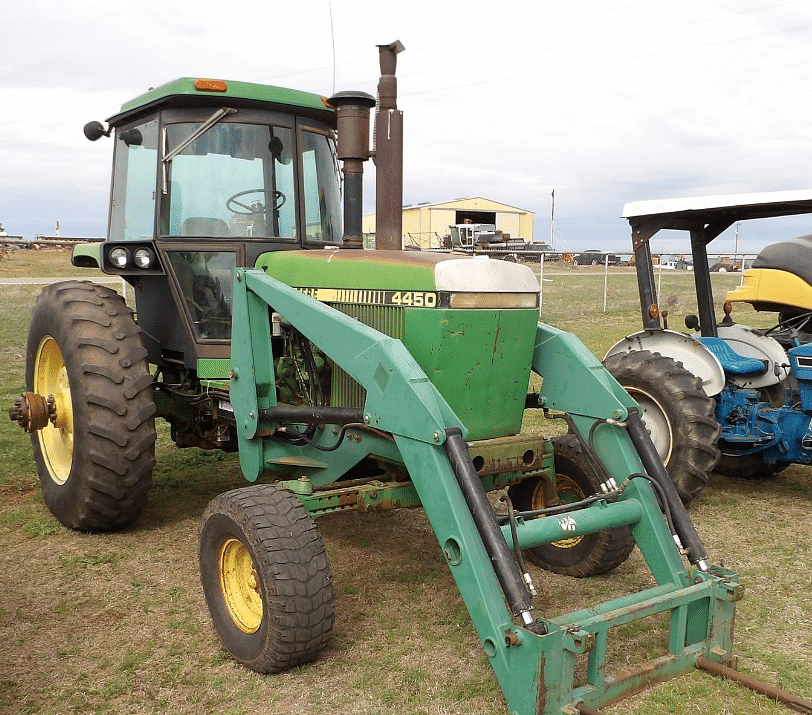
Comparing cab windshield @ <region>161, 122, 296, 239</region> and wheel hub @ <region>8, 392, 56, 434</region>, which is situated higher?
cab windshield @ <region>161, 122, 296, 239</region>

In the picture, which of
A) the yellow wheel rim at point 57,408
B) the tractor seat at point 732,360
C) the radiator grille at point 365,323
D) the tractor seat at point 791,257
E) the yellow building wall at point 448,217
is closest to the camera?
the radiator grille at point 365,323

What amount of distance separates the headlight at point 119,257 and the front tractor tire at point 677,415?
3203 mm

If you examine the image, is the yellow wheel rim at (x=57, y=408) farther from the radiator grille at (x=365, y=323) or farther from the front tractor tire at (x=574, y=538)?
the front tractor tire at (x=574, y=538)

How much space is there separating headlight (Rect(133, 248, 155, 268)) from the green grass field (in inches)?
62.5

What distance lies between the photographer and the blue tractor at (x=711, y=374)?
17.8 feet

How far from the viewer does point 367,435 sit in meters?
4.06

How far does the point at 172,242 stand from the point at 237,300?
745 millimetres

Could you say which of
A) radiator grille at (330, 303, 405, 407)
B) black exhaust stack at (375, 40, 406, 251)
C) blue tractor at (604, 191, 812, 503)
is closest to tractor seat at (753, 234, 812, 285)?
blue tractor at (604, 191, 812, 503)

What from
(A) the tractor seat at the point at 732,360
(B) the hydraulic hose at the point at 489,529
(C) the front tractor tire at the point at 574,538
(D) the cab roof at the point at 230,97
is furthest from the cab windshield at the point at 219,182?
(A) the tractor seat at the point at 732,360

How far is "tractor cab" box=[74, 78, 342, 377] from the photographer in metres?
4.82

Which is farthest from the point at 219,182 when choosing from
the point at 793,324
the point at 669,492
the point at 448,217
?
the point at 448,217

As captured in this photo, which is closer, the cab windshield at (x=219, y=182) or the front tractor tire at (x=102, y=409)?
the front tractor tire at (x=102, y=409)

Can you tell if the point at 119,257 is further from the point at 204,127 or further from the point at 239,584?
the point at 239,584

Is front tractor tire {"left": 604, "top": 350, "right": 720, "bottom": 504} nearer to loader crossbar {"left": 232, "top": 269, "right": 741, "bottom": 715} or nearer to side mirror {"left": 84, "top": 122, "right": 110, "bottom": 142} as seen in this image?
loader crossbar {"left": 232, "top": 269, "right": 741, "bottom": 715}
